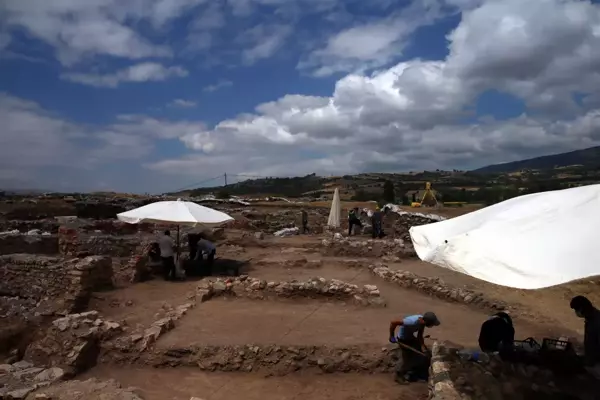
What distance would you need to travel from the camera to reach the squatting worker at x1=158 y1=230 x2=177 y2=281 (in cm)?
1238

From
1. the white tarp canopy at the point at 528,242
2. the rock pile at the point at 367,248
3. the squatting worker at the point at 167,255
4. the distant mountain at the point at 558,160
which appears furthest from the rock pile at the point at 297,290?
the distant mountain at the point at 558,160

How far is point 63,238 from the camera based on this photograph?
1464 centimetres

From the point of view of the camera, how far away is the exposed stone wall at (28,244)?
52.3 feet

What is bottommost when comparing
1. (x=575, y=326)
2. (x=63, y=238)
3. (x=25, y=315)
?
(x=575, y=326)

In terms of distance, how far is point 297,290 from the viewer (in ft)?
34.3

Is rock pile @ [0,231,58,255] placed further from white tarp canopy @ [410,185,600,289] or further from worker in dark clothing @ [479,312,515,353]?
white tarp canopy @ [410,185,600,289]

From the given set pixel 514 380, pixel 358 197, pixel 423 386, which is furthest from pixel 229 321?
pixel 358 197

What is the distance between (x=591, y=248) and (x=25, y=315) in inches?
394

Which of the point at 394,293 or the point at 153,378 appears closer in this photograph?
the point at 153,378

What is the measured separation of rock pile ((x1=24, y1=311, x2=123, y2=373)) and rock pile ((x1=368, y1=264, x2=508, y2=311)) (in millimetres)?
7073

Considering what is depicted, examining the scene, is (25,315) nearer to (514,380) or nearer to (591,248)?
(514,380)

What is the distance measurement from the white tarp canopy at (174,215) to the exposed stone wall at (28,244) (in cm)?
601

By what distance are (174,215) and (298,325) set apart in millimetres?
4838

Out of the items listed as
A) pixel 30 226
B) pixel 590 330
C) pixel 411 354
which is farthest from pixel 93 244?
pixel 590 330
